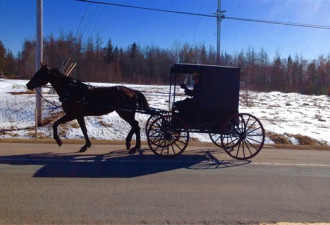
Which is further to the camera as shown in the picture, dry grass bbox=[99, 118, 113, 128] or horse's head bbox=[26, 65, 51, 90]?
dry grass bbox=[99, 118, 113, 128]

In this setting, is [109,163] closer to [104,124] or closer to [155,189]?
[155,189]

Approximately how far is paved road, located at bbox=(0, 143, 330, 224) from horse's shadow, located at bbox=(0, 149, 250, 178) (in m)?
0.02

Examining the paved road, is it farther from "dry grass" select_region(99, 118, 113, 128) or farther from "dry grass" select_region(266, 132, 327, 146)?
"dry grass" select_region(99, 118, 113, 128)

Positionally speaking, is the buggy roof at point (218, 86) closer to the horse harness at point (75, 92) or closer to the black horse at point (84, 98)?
the black horse at point (84, 98)

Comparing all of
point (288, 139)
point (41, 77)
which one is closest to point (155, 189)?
point (41, 77)

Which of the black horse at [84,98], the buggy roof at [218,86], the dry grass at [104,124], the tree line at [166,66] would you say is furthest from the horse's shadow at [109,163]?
the tree line at [166,66]

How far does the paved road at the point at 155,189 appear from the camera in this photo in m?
4.87

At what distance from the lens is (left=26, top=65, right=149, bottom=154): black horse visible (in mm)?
9156

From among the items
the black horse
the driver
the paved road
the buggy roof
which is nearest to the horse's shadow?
the paved road

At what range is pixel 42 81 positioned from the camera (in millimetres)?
9188

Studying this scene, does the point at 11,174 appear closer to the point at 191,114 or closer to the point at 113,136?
the point at 191,114

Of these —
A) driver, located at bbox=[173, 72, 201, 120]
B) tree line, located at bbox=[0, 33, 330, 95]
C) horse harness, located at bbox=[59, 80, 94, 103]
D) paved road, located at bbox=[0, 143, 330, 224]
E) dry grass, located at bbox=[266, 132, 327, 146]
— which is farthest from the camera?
tree line, located at bbox=[0, 33, 330, 95]

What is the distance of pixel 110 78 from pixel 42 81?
167 ft

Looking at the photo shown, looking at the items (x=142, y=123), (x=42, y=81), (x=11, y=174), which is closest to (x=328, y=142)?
(x=142, y=123)
